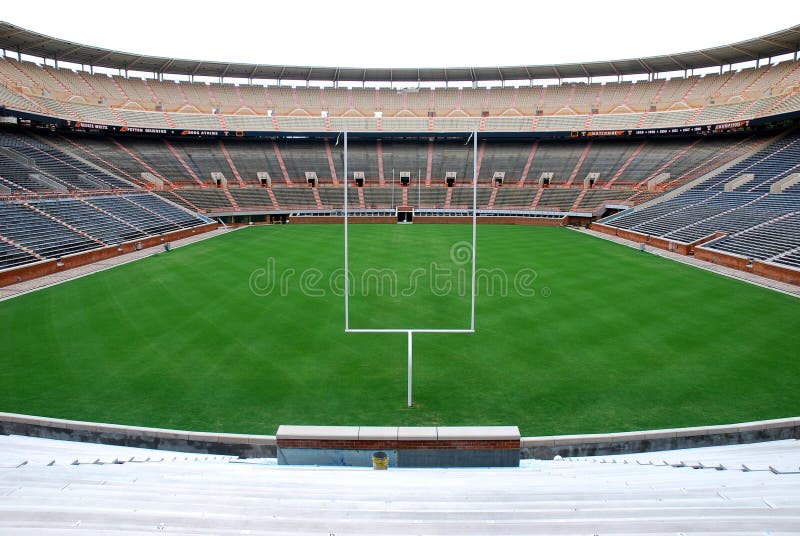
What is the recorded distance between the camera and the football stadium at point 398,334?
4.92 m

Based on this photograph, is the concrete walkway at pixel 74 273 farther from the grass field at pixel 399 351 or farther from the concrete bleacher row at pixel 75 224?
the concrete bleacher row at pixel 75 224

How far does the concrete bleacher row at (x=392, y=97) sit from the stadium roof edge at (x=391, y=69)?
56.6 inches

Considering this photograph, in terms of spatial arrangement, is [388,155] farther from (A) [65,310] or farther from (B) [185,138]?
(A) [65,310]

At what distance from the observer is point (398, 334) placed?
46.4 feet

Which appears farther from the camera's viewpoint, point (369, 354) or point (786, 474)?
point (369, 354)

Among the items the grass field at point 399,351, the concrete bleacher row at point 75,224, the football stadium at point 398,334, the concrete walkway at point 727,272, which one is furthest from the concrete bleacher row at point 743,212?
the concrete bleacher row at point 75,224

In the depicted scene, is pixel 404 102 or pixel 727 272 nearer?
pixel 727 272

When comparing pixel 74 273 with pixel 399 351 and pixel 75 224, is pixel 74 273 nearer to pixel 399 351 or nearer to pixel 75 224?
pixel 75 224

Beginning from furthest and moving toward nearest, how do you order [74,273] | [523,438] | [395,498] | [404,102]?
1. [404,102]
2. [74,273]
3. [523,438]
4. [395,498]

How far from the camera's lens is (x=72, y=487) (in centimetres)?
494

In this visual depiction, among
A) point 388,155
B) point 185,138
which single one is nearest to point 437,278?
point 388,155

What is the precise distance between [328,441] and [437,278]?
1503 centimetres

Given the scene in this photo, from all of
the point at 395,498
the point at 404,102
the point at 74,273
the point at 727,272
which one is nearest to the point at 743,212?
the point at 727,272

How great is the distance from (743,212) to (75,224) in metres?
42.7
